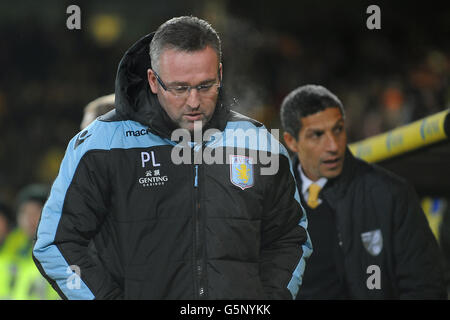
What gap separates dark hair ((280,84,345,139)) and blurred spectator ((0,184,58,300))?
2117mm

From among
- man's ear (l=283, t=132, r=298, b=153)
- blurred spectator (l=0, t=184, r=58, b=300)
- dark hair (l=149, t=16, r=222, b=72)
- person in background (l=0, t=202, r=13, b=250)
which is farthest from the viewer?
person in background (l=0, t=202, r=13, b=250)

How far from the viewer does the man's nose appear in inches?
90.1

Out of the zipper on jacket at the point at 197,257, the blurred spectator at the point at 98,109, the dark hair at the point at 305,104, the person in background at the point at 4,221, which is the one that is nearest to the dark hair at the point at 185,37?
the zipper on jacket at the point at 197,257

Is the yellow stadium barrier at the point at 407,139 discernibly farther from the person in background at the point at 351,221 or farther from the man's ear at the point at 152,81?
the man's ear at the point at 152,81

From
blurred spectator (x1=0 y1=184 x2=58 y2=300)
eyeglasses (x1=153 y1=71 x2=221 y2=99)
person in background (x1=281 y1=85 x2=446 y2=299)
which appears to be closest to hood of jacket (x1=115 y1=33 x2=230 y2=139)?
eyeglasses (x1=153 y1=71 x2=221 y2=99)

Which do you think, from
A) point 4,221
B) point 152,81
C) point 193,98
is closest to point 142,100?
point 152,81

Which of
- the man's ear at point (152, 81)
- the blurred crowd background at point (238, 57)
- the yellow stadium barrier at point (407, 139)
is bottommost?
the yellow stadium barrier at point (407, 139)

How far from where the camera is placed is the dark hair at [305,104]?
357cm

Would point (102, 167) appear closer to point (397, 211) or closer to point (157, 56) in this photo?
point (157, 56)

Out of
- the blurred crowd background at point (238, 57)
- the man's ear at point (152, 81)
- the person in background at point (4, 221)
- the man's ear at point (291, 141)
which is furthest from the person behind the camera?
the blurred crowd background at point (238, 57)

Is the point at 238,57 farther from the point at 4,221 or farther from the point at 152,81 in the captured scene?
the point at 152,81

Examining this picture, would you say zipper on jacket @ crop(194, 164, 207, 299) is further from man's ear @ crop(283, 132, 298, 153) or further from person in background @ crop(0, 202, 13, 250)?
person in background @ crop(0, 202, 13, 250)

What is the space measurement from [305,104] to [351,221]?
1.94ft

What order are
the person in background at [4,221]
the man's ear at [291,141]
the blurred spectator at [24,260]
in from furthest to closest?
the person in background at [4,221] → the blurred spectator at [24,260] → the man's ear at [291,141]
